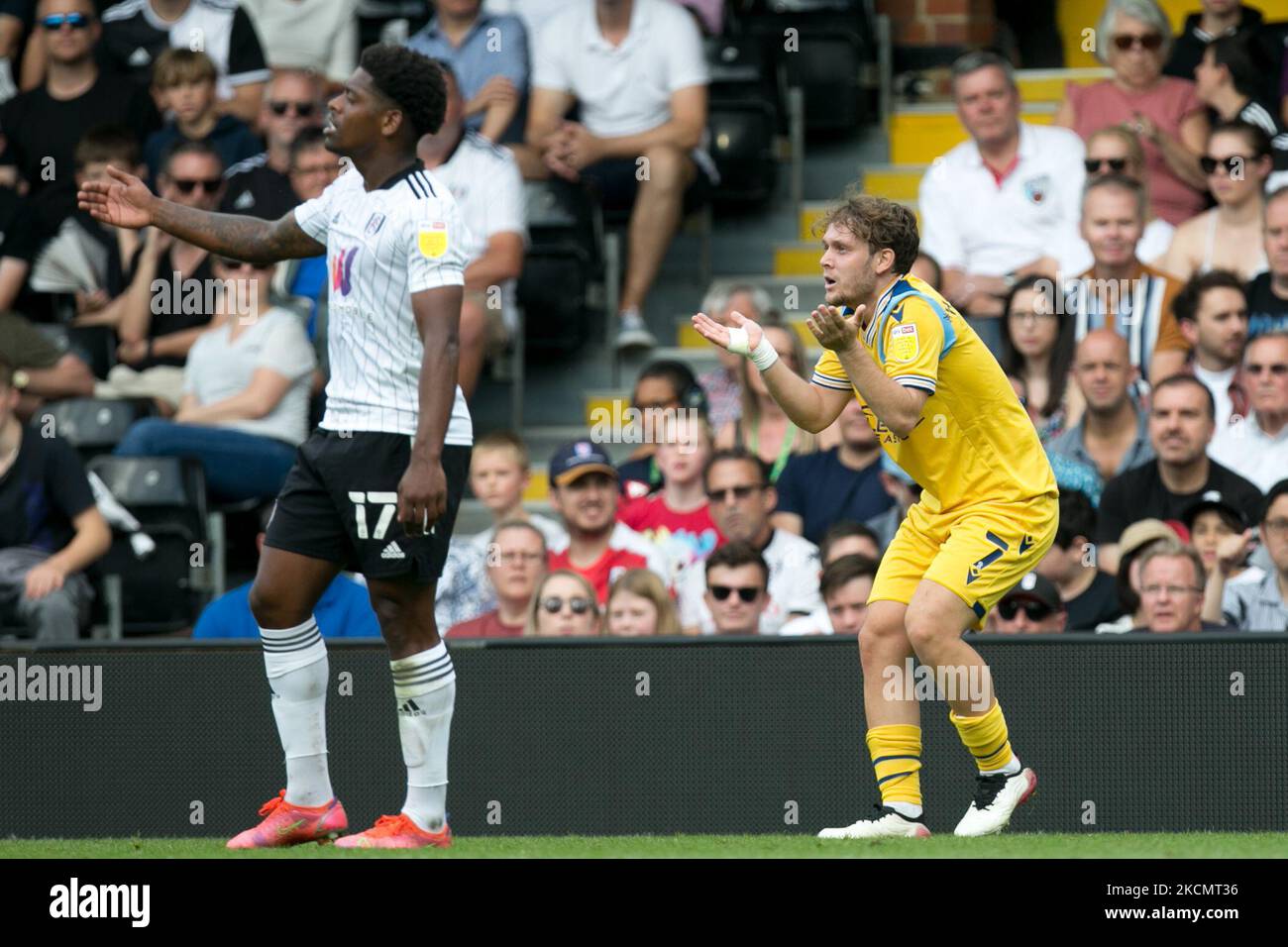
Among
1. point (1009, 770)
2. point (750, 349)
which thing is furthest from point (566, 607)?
point (750, 349)

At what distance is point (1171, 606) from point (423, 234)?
3.51 m

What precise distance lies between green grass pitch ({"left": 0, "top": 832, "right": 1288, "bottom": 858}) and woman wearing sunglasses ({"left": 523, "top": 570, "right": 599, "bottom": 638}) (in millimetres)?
1750

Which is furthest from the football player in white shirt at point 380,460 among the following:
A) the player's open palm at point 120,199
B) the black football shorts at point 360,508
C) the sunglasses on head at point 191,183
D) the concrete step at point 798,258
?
the concrete step at point 798,258

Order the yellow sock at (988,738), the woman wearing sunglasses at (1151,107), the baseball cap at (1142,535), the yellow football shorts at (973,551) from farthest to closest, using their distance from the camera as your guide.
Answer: the woman wearing sunglasses at (1151,107) < the baseball cap at (1142,535) < the yellow sock at (988,738) < the yellow football shorts at (973,551)

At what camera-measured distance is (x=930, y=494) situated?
20.9 feet

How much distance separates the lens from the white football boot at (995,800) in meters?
6.23

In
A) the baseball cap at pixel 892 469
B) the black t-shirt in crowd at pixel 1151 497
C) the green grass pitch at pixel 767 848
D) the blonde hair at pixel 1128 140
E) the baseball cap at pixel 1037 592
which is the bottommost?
the green grass pitch at pixel 767 848

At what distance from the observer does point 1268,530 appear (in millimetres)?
8273

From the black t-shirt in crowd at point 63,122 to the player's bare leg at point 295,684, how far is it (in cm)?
624

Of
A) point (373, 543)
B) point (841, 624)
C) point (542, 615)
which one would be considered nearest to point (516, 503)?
point (542, 615)

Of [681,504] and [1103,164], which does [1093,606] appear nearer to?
[681,504]

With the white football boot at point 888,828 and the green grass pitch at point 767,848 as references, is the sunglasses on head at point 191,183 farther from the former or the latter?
the white football boot at point 888,828

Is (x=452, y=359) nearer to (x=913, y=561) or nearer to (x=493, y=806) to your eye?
(x=913, y=561)

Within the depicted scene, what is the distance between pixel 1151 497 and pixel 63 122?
6.30 meters
